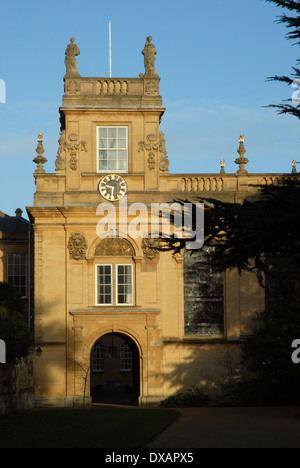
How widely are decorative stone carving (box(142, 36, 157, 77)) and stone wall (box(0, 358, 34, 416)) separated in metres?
14.1

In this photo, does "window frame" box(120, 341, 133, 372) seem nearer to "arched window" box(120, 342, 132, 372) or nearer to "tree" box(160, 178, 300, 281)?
"arched window" box(120, 342, 132, 372)

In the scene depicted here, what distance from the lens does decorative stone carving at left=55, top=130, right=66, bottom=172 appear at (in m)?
37.8

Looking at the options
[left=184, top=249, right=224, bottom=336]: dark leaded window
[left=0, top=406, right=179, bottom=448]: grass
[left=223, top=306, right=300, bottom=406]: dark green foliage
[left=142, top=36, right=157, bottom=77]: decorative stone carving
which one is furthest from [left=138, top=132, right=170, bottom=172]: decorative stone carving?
[left=0, top=406, right=179, bottom=448]: grass

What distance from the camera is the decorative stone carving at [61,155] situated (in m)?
37.8

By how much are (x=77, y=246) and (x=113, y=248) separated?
63.4 inches

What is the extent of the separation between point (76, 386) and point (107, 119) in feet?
39.6

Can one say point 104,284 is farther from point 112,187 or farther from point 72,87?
point 72,87

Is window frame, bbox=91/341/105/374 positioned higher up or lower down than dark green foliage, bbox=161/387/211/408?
higher up

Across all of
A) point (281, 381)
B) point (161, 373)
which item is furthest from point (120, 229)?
point (281, 381)

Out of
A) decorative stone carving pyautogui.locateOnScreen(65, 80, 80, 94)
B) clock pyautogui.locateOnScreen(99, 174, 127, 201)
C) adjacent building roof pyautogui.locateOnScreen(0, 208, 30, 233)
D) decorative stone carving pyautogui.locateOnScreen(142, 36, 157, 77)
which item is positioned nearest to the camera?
clock pyautogui.locateOnScreen(99, 174, 127, 201)

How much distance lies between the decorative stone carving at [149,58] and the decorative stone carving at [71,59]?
315 centimetres

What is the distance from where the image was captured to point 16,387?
31359 mm

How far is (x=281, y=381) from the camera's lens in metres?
35.4

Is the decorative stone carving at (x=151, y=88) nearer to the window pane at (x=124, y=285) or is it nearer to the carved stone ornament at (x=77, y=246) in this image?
the carved stone ornament at (x=77, y=246)
